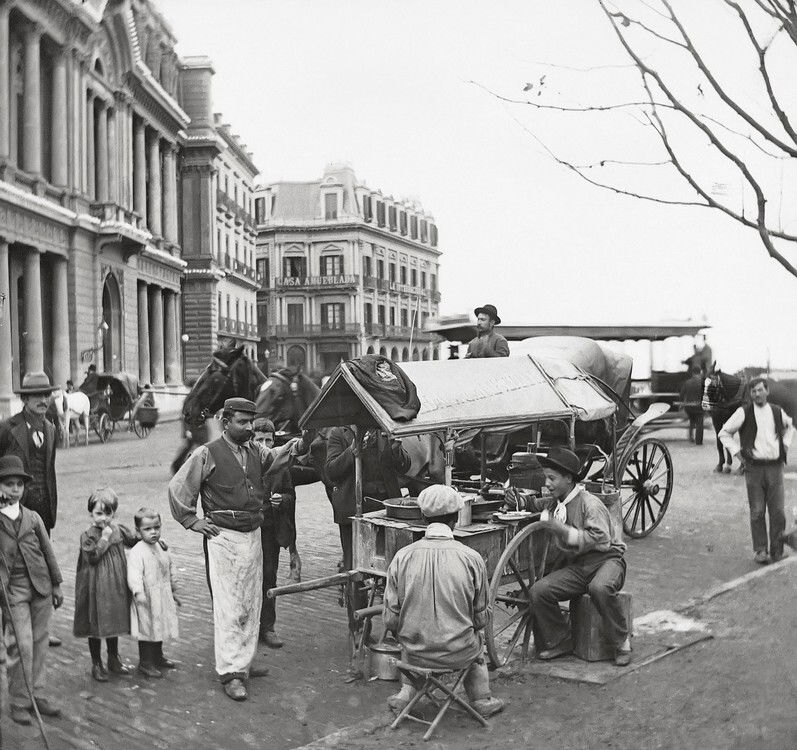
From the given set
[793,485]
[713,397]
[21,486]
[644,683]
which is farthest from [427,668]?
[713,397]

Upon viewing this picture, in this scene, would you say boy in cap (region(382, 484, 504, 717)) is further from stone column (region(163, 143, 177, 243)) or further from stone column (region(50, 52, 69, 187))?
stone column (region(163, 143, 177, 243))

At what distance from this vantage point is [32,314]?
2914 cm

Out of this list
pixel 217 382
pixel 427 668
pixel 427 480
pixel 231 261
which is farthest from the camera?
pixel 231 261

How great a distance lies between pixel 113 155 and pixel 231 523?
105 ft

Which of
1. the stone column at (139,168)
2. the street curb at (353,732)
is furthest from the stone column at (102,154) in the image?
the street curb at (353,732)

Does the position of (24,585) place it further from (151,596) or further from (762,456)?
(762,456)

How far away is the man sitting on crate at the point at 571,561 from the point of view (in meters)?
6.43

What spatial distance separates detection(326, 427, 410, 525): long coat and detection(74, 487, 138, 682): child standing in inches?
71.9

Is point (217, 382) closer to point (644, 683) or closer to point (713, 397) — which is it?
point (644, 683)

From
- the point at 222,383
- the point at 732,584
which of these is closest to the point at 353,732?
the point at 732,584

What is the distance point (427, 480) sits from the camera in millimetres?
8445

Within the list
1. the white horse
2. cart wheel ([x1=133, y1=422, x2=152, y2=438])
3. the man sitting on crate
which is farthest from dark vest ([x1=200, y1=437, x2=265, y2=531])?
cart wheel ([x1=133, y1=422, x2=152, y2=438])

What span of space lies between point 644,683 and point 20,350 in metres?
26.5

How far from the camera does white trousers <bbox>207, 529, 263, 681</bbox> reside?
6.03 meters
